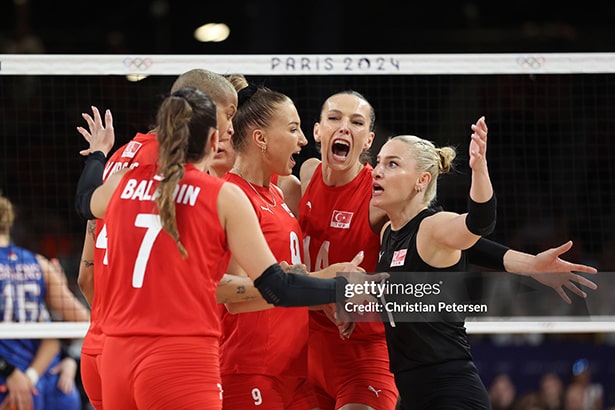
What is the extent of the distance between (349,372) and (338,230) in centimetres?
85

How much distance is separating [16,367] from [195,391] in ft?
14.4

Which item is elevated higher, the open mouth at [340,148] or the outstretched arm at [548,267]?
the open mouth at [340,148]

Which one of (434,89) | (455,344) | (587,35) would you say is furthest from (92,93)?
(455,344)

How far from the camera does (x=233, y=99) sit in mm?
4840

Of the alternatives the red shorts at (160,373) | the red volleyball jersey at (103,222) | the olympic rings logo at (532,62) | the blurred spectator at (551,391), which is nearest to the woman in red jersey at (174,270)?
the red shorts at (160,373)

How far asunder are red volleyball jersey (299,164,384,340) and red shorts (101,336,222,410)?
1.80 metres

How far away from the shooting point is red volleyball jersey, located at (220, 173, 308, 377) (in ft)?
16.4

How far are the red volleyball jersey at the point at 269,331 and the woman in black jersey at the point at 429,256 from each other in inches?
21.0

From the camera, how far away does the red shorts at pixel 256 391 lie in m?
4.89

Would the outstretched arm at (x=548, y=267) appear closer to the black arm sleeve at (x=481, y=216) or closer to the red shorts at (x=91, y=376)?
the black arm sleeve at (x=481, y=216)

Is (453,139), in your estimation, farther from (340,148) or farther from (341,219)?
(341,219)

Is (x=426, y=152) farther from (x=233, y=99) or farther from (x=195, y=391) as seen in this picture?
(x=195, y=391)

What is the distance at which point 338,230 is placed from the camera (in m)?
5.64

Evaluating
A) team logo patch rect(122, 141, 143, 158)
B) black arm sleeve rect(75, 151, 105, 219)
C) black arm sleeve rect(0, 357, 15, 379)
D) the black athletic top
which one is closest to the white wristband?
black arm sleeve rect(0, 357, 15, 379)
